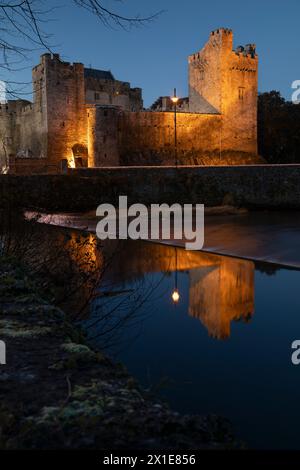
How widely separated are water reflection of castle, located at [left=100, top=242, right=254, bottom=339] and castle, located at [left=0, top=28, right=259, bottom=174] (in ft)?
40.8

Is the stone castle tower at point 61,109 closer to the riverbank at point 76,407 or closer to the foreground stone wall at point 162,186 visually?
the foreground stone wall at point 162,186

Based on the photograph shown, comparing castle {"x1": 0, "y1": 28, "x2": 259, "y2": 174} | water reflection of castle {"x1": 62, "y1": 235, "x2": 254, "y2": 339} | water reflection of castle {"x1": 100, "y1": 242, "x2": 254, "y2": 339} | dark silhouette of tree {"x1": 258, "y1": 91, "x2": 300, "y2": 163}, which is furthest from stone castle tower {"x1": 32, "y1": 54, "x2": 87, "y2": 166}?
dark silhouette of tree {"x1": 258, "y1": 91, "x2": 300, "y2": 163}

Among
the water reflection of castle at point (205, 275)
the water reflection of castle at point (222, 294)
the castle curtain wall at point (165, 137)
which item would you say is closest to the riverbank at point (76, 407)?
the water reflection of castle at point (205, 275)

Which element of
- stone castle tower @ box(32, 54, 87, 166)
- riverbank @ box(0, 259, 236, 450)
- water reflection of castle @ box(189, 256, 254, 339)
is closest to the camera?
riverbank @ box(0, 259, 236, 450)

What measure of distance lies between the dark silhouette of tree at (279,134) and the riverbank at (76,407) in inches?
1276

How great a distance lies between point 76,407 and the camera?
2307 millimetres

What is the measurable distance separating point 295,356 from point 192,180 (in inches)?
671

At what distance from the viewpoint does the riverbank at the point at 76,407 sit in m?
2.04

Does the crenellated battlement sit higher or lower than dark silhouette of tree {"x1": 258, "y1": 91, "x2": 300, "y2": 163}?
higher

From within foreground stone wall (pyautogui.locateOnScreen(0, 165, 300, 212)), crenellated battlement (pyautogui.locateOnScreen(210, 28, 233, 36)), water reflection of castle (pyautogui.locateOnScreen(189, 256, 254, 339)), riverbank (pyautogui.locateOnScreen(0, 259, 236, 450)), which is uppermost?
crenellated battlement (pyautogui.locateOnScreen(210, 28, 233, 36))

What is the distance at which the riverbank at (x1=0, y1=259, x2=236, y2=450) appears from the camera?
6.68ft

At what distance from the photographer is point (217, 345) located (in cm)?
568

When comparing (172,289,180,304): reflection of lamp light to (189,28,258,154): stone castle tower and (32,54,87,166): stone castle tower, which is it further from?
(189,28,258,154): stone castle tower

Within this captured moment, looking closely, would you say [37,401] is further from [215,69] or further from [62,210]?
[215,69]
